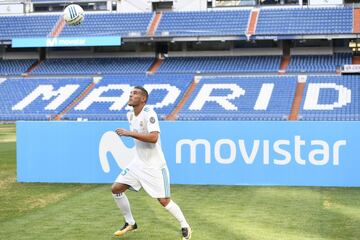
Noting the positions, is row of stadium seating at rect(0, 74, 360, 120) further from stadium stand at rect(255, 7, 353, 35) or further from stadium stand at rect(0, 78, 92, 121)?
stadium stand at rect(255, 7, 353, 35)

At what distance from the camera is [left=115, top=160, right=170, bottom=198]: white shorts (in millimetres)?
7426

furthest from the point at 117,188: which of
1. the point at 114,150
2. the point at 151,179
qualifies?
the point at 114,150

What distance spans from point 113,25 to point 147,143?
35.3 metres

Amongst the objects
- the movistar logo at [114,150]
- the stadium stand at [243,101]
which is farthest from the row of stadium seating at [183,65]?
the movistar logo at [114,150]

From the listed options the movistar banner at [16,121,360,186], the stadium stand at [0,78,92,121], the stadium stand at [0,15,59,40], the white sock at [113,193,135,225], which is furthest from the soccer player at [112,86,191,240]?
the stadium stand at [0,15,59,40]

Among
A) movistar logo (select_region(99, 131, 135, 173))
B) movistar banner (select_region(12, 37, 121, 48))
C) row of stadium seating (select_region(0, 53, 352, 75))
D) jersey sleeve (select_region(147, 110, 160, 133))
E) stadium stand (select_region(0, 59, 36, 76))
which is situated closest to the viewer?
jersey sleeve (select_region(147, 110, 160, 133))

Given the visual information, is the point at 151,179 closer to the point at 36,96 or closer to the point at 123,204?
the point at 123,204

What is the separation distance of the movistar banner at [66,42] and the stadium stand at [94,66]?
168 centimetres

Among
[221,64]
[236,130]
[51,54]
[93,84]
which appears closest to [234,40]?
[221,64]

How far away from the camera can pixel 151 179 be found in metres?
7.44

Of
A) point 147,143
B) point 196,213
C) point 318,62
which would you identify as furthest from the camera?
point 318,62

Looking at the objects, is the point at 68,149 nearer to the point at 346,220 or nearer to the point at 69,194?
the point at 69,194

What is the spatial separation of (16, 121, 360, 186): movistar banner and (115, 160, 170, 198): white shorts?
5056mm

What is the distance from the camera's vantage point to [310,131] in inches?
477
